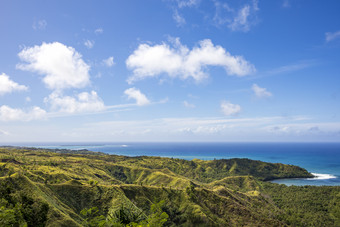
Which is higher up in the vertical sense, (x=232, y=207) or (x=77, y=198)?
(x=77, y=198)

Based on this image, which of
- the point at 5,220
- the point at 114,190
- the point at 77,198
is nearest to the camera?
the point at 5,220

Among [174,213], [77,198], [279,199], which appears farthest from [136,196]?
[279,199]

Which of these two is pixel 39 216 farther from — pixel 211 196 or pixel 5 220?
pixel 211 196

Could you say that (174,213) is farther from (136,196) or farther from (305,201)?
(305,201)

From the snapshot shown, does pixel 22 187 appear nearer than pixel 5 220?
No

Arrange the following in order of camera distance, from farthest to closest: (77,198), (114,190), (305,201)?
1. (305,201)
2. (114,190)
3. (77,198)

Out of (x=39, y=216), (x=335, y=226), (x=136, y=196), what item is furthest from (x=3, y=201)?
(x=335, y=226)

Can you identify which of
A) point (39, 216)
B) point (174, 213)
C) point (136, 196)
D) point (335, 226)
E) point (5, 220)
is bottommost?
point (335, 226)

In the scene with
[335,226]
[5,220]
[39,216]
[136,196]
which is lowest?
[335,226]

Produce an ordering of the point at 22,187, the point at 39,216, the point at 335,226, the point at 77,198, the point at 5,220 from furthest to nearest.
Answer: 1. the point at 335,226
2. the point at 77,198
3. the point at 22,187
4. the point at 39,216
5. the point at 5,220

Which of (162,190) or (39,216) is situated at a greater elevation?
(39,216)
